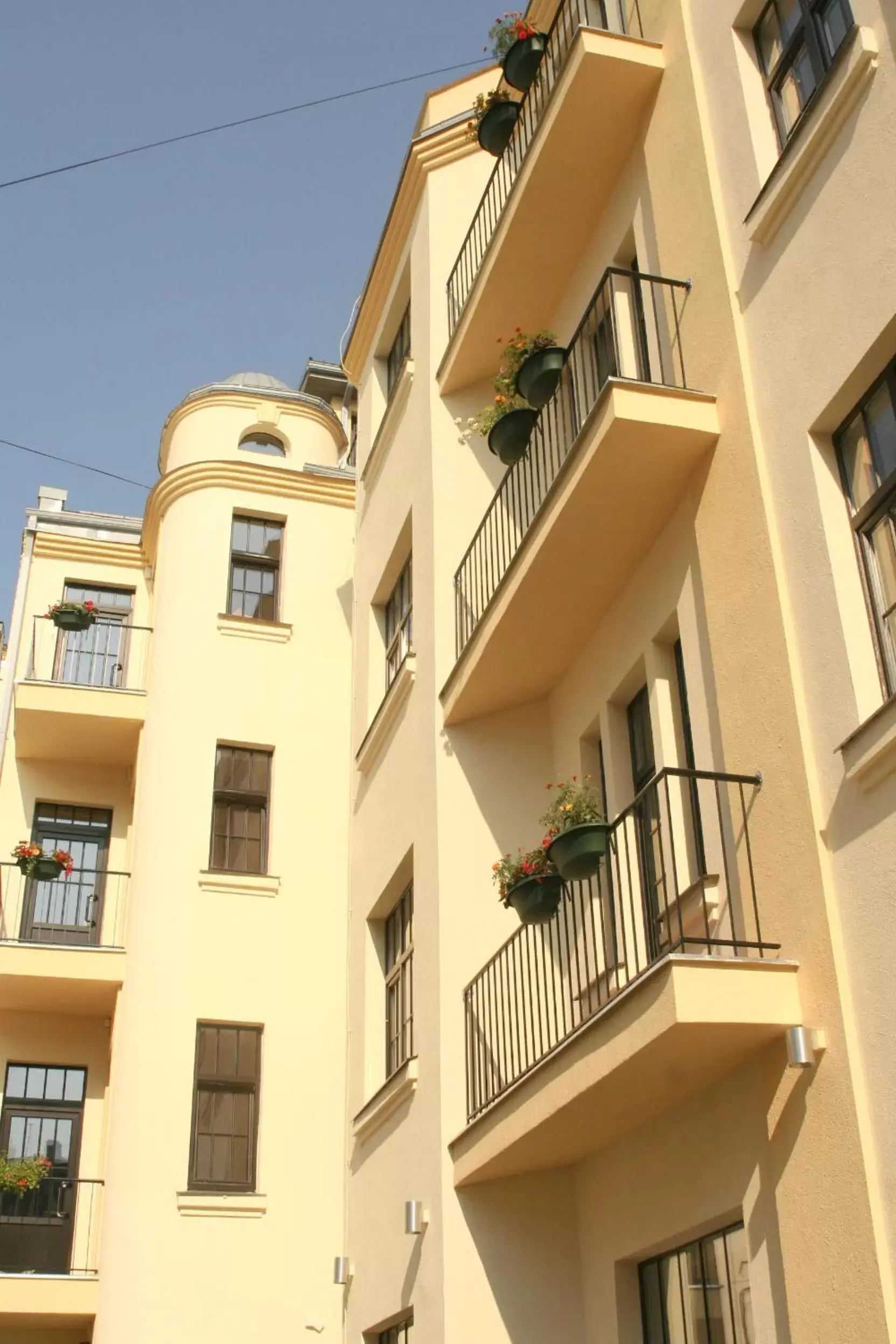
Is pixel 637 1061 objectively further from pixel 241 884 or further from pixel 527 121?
pixel 241 884

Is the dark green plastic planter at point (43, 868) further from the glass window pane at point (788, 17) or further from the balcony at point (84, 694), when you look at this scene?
the glass window pane at point (788, 17)

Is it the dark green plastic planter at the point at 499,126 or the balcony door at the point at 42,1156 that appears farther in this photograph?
the balcony door at the point at 42,1156

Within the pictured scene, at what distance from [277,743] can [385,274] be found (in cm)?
571

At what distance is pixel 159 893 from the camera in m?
16.8

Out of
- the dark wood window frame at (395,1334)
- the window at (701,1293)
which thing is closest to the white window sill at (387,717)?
the dark wood window frame at (395,1334)

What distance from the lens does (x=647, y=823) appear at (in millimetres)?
7949

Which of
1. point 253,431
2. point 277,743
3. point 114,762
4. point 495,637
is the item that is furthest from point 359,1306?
point 253,431

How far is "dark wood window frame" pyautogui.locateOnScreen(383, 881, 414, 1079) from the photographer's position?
1260cm

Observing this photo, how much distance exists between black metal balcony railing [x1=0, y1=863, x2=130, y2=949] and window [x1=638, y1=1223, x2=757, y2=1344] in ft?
33.9

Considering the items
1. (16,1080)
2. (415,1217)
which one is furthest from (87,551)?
(415,1217)

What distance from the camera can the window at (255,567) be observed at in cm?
1931

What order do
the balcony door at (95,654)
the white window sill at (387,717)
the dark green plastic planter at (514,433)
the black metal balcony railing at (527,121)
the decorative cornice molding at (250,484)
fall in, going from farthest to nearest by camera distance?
the balcony door at (95,654), the decorative cornice molding at (250,484), the white window sill at (387,717), the dark green plastic planter at (514,433), the black metal balcony railing at (527,121)

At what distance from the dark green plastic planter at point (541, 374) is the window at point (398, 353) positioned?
433 centimetres

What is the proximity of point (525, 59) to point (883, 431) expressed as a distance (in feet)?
22.1
